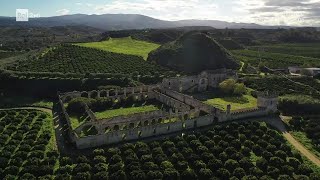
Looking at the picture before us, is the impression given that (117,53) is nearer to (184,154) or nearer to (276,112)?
(276,112)

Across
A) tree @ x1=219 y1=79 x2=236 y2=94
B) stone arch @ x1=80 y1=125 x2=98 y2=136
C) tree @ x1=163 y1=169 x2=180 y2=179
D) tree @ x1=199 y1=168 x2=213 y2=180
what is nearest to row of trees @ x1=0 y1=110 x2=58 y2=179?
stone arch @ x1=80 y1=125 x2=98 y2=136

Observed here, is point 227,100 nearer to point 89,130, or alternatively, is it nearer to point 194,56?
point 89,130

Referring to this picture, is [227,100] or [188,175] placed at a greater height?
[227,100]

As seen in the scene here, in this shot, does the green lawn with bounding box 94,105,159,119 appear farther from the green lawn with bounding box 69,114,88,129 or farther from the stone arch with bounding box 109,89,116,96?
the stone arch with bounding box 109,89,116,96

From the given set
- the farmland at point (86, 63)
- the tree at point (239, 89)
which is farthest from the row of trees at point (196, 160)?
the farmland at point (86, 63)

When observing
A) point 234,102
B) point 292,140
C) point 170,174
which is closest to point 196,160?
point 170,174

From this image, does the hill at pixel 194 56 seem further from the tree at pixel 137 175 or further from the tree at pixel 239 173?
the tree at pixel 137 175

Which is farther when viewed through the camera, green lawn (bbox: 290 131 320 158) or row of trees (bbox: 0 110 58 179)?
green lawn (bbox: 290 131 320 158)
